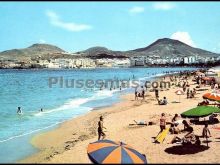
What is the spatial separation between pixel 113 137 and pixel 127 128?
2390 mm

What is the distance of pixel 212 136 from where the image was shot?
16922mm

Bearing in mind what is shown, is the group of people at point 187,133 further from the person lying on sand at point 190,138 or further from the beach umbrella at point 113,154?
the beach umbrella at point 113,154

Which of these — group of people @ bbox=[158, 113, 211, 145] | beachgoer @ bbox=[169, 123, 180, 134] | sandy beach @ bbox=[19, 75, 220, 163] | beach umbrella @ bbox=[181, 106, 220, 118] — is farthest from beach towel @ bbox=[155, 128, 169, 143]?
beach umbrella @ bbox=[181, 106, 220, 118]

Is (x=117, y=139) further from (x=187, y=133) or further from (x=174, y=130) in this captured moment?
(x=187, y=133)

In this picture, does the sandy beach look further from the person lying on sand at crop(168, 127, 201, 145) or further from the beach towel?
the person lying on sand at crop(168, 127, 201, 145)

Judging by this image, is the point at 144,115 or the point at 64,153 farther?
the point at 144,115

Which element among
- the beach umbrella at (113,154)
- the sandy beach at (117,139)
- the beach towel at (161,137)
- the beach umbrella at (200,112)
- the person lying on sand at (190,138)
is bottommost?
the sandy beach at (117,139)

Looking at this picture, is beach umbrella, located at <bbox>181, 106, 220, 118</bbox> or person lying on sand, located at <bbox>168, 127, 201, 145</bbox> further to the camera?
beach umbrella, located at <bbox>181, 106, 220, 118</bbox>

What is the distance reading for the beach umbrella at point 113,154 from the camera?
31.5ft

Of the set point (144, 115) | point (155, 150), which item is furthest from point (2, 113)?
point (155, 150)

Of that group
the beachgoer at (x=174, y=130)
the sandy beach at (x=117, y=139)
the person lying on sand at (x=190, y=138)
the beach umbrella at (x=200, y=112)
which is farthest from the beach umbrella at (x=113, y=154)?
the beachgoer at (x=174, y=130)

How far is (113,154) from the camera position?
Result: 996 cm

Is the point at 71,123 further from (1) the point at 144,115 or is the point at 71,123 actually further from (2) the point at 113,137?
(2) the point at 113,137

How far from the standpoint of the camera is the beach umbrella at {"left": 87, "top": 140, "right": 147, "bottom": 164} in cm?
961
